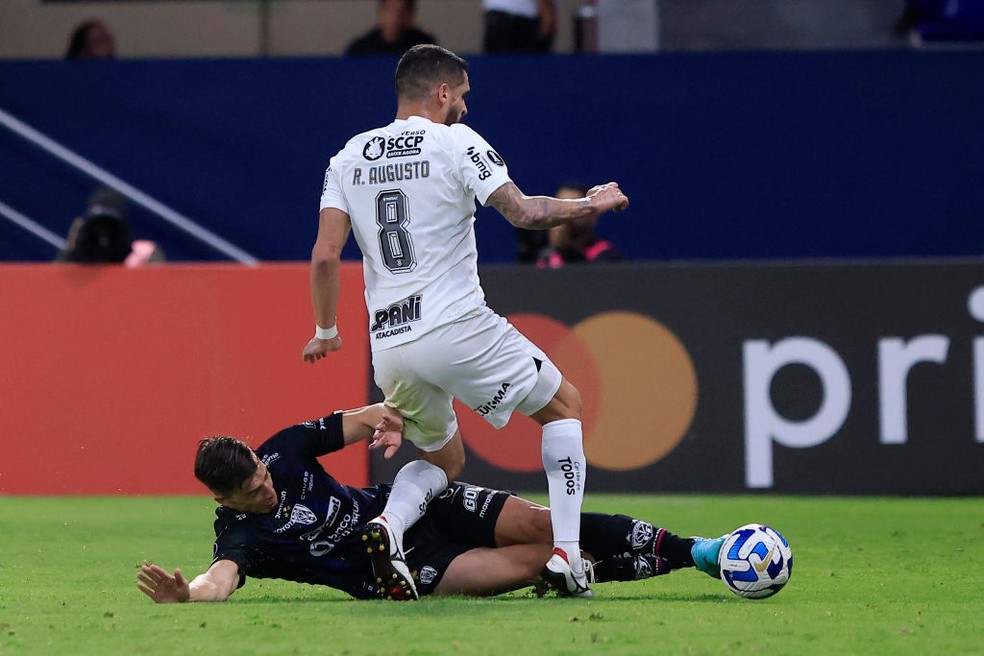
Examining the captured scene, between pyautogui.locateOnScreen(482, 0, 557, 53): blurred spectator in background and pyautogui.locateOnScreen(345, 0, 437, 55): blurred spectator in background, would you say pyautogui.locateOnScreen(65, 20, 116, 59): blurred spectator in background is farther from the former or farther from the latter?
pyautogui.locateOnScreen(482, 0, 557, 53): blurred spectator in background

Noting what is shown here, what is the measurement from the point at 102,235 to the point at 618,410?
12.1ft

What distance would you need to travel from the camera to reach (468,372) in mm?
6270

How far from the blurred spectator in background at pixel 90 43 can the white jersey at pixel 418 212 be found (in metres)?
7.86

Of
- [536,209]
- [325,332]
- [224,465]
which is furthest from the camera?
[325,332]

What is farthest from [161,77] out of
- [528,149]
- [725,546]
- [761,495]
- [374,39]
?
[725,546]

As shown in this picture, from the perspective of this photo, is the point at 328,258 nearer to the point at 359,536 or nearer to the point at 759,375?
the point at 359,536

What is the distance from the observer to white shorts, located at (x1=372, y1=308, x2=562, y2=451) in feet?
20.5

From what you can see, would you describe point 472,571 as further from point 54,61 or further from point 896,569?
point 54,61

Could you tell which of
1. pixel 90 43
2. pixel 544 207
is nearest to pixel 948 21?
pixel 90 43

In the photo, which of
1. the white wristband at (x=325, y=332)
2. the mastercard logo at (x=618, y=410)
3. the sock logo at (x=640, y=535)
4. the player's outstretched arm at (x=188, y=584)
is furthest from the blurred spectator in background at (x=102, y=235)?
the sock logo at (x=640, y=535)

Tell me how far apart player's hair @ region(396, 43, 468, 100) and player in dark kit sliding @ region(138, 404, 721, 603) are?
4.03 feet

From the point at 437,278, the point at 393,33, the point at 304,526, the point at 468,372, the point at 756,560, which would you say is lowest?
the point at 756,560

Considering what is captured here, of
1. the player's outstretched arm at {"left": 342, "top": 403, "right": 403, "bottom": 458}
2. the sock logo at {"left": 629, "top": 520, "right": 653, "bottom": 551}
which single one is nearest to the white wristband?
the player's outstretched arm at {"left": 342, "top": 403, "right": 403, "bottom": 458}

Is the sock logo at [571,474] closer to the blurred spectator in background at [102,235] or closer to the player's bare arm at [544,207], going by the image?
the player's bare arm at [544,207]
